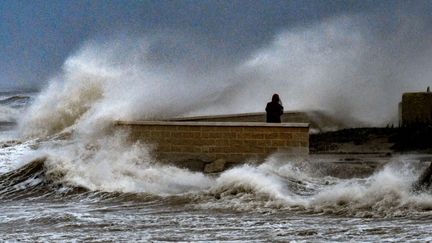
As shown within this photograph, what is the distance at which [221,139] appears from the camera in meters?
13.1

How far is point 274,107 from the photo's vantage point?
14.9 metres

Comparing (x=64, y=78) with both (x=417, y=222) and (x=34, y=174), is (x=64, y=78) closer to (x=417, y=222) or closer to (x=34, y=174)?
(x=34, y=174)

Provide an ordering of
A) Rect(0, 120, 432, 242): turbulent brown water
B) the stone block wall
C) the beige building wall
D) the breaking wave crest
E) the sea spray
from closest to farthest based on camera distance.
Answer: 1. Rect(0, 120, 432, 242): turbulent brown water
2. the breaking wave crest
3. the sea spray
4. the stone block wall
5. the beige building wall

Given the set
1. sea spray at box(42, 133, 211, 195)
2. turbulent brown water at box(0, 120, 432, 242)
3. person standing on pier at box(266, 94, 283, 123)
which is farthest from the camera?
person standing on pier at box(266, 94, 283, 123)

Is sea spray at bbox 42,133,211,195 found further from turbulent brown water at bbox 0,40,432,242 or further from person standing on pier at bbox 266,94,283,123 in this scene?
person standing on pier at bbox 266,94,283,123

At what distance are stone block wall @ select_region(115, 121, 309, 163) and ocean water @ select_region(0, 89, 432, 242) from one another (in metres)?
0.21

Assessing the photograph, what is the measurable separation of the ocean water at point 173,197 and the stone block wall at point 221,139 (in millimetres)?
209

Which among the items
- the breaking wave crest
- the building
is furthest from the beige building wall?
the breaking wave crest

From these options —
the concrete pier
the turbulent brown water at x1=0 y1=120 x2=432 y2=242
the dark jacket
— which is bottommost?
the turbulent brown water at x1=0 y1=120 x2=432 y2=242

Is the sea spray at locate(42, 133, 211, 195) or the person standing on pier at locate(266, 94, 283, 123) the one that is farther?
the person standing on pier at locate(266, 94, 283, 123)

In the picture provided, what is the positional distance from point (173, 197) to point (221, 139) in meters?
1.86

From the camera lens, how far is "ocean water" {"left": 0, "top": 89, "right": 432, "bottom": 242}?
874 centimetres

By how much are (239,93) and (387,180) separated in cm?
1241

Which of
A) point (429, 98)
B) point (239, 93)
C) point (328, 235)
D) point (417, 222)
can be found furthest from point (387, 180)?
point (239, 93)
